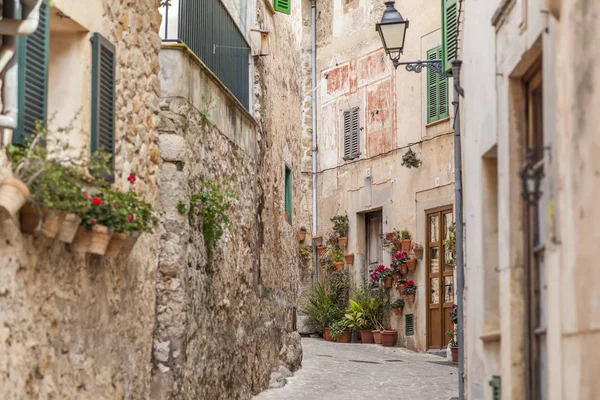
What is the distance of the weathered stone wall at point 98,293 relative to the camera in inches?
230

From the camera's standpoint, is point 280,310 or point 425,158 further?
point 425,158

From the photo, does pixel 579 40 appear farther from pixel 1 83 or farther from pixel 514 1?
pixel 1 83

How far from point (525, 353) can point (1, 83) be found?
326 centimetres

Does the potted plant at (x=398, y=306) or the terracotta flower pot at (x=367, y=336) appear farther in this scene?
the terracotta flower pot at (x=367, y=336)

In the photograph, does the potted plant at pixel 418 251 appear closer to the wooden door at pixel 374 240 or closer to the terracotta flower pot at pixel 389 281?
the terracotta flower pot at pixel 389 281

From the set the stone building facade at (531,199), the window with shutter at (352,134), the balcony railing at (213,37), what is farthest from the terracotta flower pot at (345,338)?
the stone building facade at (531,199)

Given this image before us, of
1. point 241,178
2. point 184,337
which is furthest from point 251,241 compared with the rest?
point 184,337

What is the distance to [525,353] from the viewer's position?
6086 mm

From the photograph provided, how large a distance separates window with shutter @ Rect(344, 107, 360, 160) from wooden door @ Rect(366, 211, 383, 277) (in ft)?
4.53

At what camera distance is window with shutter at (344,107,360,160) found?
72.6 ft

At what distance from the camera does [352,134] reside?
2225 centimetres

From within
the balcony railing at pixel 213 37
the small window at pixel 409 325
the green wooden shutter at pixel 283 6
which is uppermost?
the green wooden shutter at pixel 283 6

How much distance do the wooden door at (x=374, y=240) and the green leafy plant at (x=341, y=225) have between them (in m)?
0.46

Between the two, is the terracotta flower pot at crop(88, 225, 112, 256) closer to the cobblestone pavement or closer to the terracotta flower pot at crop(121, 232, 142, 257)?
the terracotta flower pot at crop(121, 232, 142, 257)
